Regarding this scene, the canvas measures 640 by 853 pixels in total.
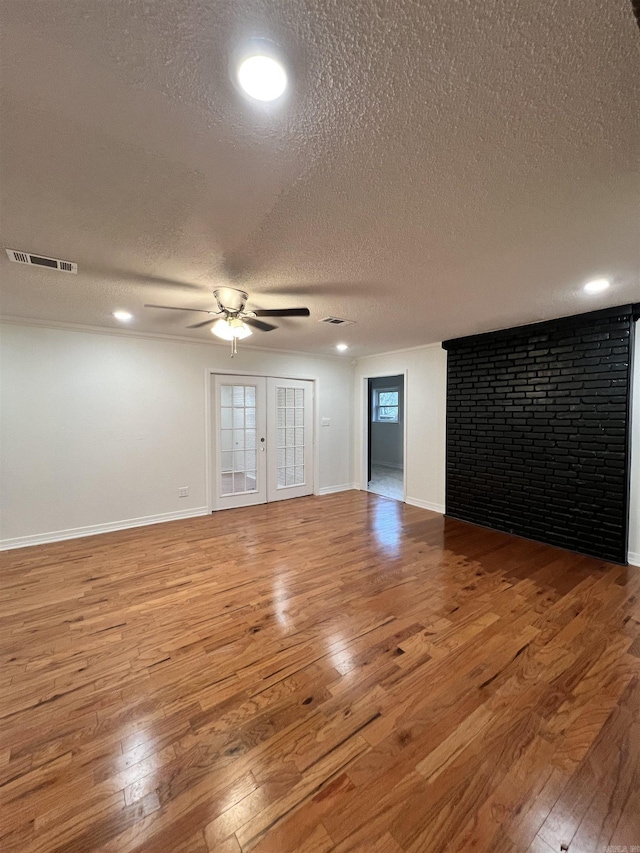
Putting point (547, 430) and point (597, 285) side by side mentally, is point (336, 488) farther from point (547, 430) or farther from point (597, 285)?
point (597, 285)

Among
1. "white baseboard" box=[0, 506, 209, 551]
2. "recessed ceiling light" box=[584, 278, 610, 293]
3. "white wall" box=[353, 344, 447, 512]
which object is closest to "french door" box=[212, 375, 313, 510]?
"white baseboard" box=[0, 506, 209, 551]

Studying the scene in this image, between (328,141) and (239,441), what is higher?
(328,141)

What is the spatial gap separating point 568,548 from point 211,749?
3.79 metres

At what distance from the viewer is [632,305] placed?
10.1 ft

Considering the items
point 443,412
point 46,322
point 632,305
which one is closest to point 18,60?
point 46,322

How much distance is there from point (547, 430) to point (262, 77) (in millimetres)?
4032

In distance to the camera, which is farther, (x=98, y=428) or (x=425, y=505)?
(x=425, y=505)

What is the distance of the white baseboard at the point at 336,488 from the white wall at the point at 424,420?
1.29 meters

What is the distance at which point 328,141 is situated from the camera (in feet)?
3.93

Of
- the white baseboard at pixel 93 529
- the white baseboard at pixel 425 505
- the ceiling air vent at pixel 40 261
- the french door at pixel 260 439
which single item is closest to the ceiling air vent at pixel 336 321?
the french door at pixel 260 439

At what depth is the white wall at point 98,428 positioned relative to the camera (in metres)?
→ 3.63

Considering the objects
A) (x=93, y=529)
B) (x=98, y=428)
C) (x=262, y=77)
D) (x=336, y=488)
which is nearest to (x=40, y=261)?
(x=262, y=77)

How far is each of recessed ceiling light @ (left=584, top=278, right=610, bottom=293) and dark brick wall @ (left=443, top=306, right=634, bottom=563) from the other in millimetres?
742

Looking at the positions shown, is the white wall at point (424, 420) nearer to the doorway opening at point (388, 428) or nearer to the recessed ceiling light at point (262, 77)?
the doorway opening at point (388, 428)
